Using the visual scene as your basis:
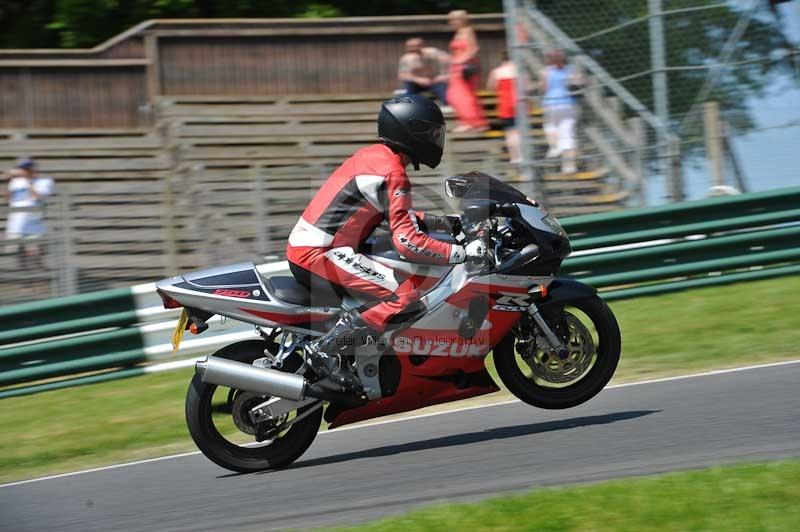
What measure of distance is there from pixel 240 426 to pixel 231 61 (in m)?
12.5

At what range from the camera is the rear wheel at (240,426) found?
650cm

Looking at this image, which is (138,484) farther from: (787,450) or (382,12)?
(382,12)

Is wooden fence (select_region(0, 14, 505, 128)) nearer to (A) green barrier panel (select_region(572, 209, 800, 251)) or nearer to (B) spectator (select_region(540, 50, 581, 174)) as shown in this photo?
(B) spectator (select_region(540, 50, 581, 174))

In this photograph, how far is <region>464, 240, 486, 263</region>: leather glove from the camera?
6520 millimetres

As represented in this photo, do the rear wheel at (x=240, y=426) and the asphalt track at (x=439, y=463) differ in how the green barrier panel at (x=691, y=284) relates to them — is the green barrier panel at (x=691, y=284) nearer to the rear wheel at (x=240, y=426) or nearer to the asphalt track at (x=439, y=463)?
the asphalt track at (x=439, y=463)

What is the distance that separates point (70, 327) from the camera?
1057 centimetres

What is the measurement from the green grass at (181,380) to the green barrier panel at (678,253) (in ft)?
1.16

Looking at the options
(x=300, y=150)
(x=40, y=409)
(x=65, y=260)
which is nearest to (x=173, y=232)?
(x=65, y=260)

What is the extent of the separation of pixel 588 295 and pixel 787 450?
151 centimetres

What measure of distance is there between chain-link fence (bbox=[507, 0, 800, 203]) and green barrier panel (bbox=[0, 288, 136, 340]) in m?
4.01

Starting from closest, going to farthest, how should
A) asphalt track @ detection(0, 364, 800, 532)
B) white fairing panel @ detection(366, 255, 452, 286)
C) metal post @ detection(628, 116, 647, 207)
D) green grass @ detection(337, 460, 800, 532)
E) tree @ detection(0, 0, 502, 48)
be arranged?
green grass @ detection(337, 460, 800, 532), asphalt track @ detection(0, 364, 800, 532), white fairing panel @ detection(366, 255, 452, 286), metal post @ detection(628, 116, 647, 207), tree @ detection(0, 0, 502, 48)

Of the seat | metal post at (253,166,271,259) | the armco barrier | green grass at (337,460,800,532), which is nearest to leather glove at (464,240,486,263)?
the seat

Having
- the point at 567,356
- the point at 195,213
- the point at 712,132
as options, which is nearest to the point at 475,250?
the point at 567,356

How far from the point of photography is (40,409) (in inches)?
382
